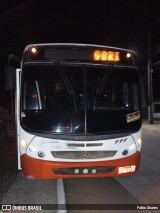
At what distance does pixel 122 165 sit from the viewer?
6.63m

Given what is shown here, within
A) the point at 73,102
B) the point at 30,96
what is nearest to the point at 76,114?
the point at 73,102

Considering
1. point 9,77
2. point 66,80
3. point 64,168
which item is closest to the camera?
point 64,168

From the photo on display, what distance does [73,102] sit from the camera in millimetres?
6480

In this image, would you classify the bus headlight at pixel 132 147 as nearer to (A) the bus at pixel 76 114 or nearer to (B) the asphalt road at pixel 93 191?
(A) the bus at pixel 76 114

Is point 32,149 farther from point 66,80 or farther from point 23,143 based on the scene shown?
point 66,80

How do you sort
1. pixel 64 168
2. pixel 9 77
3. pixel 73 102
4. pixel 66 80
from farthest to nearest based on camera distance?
pixel 9 77, pixel 66 80, pixel 73 102, pixel 64 168

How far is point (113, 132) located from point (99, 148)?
1.40 feet

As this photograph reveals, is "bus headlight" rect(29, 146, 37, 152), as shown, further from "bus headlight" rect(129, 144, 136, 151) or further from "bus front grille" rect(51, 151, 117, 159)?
"bus headlight" rect(129, 144, 136, 151)

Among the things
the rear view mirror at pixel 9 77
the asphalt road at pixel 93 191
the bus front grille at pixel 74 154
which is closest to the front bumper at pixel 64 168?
Result: the bus front grille at pixel 74 154

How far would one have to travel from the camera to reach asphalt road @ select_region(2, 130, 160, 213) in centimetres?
607

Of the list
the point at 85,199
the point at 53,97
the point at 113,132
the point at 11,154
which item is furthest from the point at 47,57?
the point at 11,154

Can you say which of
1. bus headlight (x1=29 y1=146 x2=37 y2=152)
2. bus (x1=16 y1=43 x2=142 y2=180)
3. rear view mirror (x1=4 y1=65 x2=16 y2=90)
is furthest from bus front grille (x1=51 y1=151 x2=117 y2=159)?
rear view mirror (x1=4 y1=65 x2=16 y2=90)

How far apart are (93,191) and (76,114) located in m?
1.67

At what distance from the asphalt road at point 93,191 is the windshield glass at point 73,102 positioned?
1246 mm
